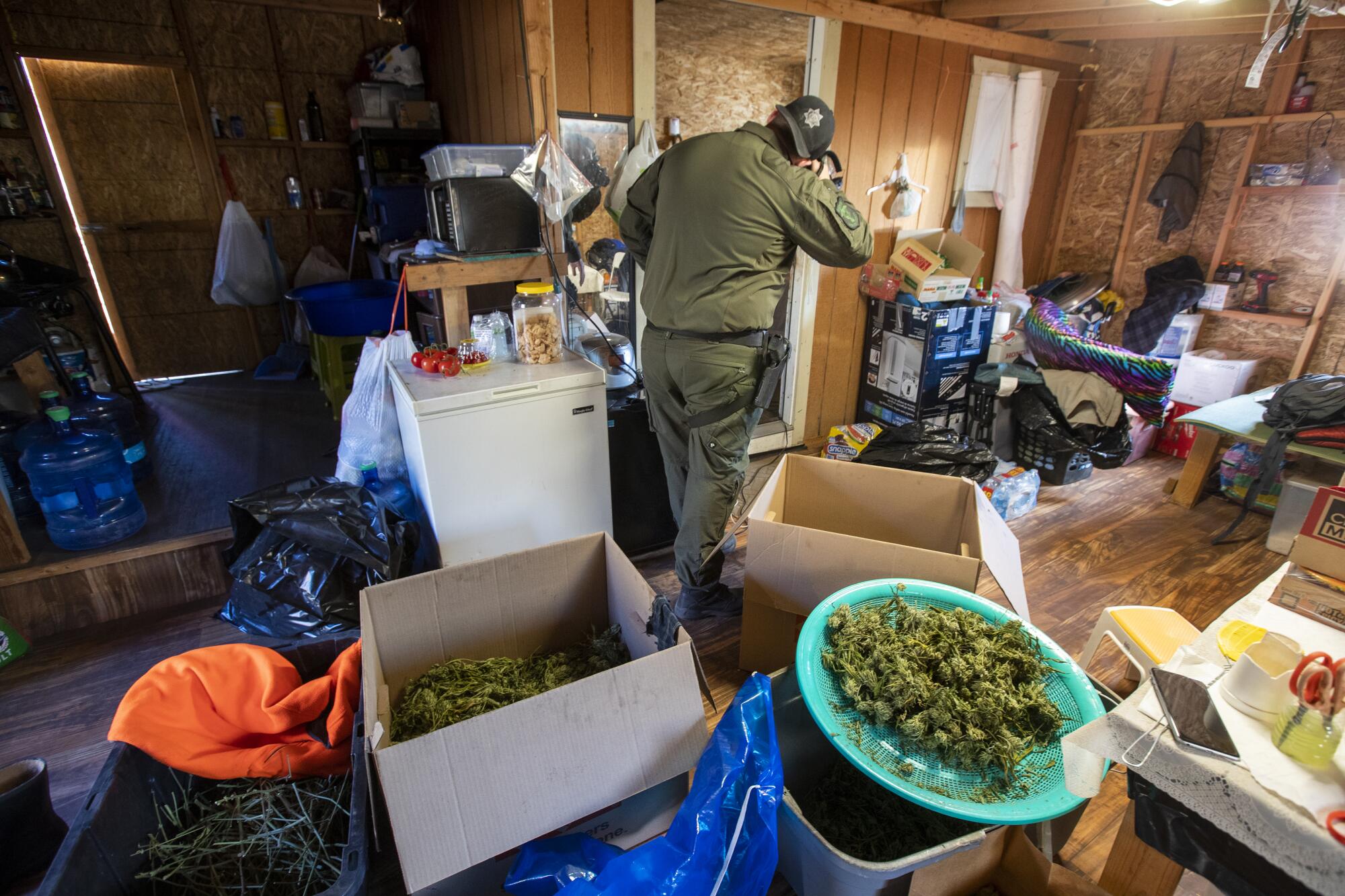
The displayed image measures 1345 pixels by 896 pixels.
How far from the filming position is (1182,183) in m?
3.91

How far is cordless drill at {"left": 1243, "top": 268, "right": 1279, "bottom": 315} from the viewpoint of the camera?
373 centimetres

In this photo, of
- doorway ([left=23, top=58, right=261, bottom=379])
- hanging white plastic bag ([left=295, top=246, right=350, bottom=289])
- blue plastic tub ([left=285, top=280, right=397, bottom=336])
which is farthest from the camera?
hanging white plastic bag ([left=295, top=246, right=350, bottom=289])

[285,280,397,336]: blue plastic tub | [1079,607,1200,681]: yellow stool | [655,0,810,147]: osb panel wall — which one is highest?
[655,0,810,147]: osb panel wall

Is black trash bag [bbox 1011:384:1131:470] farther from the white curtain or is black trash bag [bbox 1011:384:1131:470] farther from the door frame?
the white curtain

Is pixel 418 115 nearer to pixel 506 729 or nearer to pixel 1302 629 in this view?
pixel 506 729

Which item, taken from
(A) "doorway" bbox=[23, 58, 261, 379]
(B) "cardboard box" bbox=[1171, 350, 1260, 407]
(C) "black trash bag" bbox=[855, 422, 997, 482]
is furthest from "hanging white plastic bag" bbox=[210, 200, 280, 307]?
(B) "cardboard box" bbox=[1171, 350, 1260, 407]

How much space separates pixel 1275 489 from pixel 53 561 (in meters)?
5.05

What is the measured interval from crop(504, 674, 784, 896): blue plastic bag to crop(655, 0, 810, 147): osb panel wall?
3.07 m

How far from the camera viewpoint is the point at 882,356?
377 cm

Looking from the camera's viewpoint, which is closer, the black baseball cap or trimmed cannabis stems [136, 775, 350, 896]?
trimmed cannabis stems [136, 775, 350, 896]

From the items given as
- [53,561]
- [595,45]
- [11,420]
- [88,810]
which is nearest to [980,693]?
[88,810]

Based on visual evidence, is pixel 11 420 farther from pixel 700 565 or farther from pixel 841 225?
pixel 841 225

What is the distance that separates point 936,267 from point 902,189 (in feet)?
1.80

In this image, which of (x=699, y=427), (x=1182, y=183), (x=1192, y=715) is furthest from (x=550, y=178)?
(x=1182, y=183)
